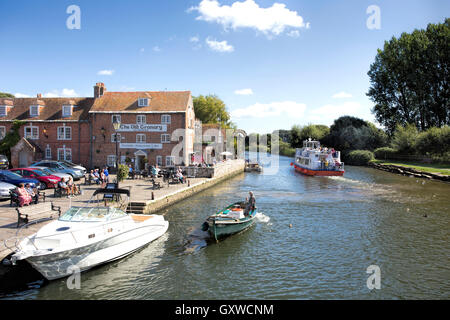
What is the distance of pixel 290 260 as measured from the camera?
47.8 ft

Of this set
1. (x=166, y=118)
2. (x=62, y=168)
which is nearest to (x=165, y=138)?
(x=166, y=118)

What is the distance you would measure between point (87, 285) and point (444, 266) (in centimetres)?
1478

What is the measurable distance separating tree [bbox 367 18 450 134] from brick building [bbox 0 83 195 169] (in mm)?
47737

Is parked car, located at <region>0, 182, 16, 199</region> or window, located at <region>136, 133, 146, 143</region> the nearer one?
parked car, located at <region>0, 182, 16, 199</region>

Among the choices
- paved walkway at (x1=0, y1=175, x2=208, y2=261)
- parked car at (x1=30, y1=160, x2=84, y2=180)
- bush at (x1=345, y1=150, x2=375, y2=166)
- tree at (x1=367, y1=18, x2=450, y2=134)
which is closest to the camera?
paved walkway at (x1=0, y1=175, x2=208, y2=261)

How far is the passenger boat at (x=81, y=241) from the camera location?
37.0ft

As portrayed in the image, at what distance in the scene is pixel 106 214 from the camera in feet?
45.4

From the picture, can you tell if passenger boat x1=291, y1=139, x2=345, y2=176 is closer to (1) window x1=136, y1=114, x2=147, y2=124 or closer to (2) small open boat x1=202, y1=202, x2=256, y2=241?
(1) window x1=136, y1=114, x2=147, y2=124

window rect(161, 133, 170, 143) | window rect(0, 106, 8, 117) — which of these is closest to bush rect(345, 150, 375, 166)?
window rect(161, 133, 170, 143)

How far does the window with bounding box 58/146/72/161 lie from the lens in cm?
4112

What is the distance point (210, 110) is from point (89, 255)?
70323mm

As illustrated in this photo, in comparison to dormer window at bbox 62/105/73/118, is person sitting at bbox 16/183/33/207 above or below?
below

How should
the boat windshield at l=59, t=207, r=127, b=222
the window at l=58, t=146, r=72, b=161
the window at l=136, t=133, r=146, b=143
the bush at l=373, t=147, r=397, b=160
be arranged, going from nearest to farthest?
the boat windshield at l=59, t=207, r=127, b=222
the window at l=136, t=133, r=146, b=143
the window at l=58, t=146, r=72, b=161
the bush at l=373, t=147, r=397, b=160

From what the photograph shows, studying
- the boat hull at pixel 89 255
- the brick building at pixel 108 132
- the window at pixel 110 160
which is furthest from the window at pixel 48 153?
the boat hull at pixel 89 255
